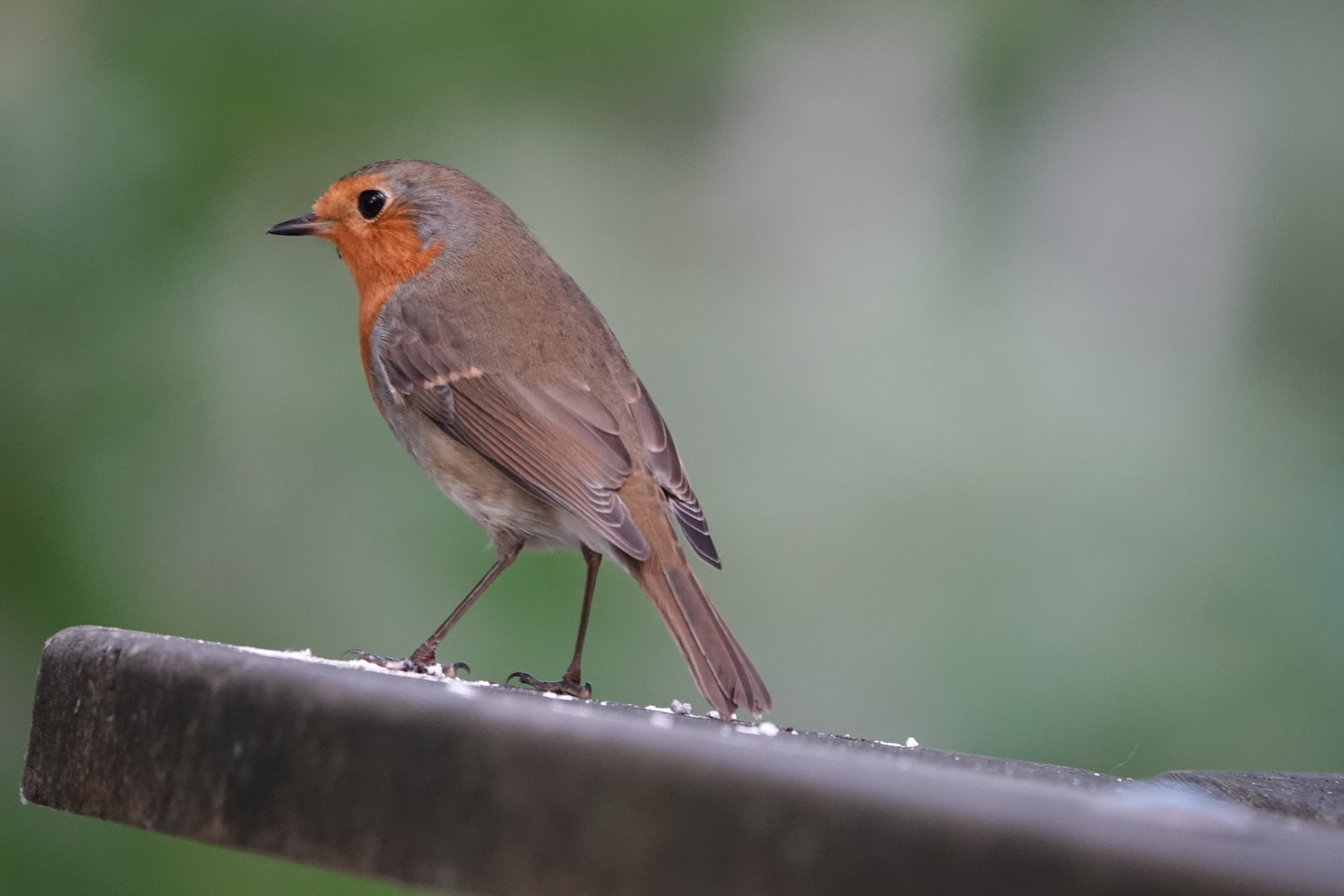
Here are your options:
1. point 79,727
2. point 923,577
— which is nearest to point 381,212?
point 923,577

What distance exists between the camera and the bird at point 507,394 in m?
2.52

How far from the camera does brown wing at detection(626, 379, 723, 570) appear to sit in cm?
258

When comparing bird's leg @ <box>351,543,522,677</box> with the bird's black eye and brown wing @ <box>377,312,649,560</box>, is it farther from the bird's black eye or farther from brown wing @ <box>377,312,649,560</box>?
the bird's black eye

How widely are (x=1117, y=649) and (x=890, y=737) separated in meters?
0.58

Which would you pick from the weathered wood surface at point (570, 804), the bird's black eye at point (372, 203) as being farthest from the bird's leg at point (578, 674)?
the weathered wood surface at point (570, 804)

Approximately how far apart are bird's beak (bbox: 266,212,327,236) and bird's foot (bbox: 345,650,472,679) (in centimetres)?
91

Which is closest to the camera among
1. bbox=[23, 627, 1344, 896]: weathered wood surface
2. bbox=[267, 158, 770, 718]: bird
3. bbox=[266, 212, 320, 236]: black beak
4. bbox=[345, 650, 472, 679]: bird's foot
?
bbox=[23, 627, 1344, 896]: weathered wood surface

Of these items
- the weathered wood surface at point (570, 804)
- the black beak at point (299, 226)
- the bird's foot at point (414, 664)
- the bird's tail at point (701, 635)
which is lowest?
the weathered wood surface at point (570, 804)

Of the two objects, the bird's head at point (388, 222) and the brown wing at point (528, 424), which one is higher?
the bird's head at point (388, 222)

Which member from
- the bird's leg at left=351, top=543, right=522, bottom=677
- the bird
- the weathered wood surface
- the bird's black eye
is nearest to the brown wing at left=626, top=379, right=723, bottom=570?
the bird

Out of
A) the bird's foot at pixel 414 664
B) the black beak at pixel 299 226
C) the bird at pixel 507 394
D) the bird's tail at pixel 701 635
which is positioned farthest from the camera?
the black beak at pixel 299 226

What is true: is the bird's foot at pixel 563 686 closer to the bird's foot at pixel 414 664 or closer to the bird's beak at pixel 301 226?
the bird's foot at pixel 414 664

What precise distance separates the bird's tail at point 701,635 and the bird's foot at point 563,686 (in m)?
0.29

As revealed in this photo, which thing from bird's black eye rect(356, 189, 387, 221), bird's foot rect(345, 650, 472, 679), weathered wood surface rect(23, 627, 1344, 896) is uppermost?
bird's black eye rect(356, 189, 387, 221)
